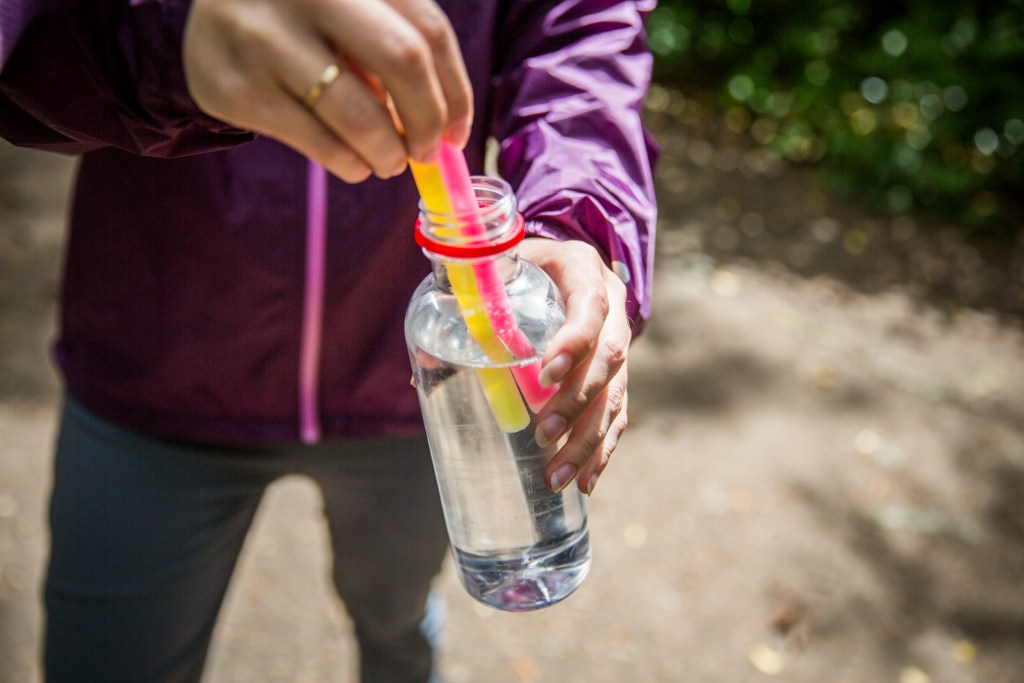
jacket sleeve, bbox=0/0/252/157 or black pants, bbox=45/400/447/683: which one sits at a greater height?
jacket sleeve, bbox=0/0/252/157

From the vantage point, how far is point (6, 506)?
10.3 ft

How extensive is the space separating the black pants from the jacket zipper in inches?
3.0

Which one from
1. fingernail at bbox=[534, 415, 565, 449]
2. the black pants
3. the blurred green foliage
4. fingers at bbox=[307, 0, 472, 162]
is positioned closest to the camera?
fingers at bbox=[307, 0, 472, 162]

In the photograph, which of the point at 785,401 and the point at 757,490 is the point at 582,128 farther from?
the point at 785,401

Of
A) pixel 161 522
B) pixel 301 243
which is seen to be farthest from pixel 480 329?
pixel 161 522

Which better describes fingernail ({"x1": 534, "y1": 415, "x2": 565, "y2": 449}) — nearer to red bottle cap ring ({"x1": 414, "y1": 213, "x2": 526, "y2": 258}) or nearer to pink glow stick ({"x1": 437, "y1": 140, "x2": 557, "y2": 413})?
pink glow stick ({"x1": 437, "y1": 140, "x2": 557, "y2": 413})

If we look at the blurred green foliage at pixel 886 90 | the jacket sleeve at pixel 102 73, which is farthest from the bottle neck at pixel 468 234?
the blurred green foliage at pixel 886 90

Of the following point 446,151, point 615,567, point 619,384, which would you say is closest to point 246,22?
point 446,151

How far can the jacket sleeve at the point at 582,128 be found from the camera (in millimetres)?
1223

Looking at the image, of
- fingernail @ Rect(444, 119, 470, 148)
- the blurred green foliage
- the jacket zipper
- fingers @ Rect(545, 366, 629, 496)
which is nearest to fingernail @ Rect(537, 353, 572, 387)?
fingers @ Rect(545, 366, 629, 496)

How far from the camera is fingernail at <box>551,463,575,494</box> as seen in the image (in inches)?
39.1

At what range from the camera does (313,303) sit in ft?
5.07

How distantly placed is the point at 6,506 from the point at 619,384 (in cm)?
280

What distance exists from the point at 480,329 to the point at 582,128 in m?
0.47
